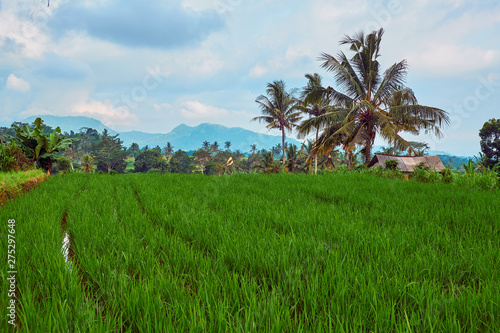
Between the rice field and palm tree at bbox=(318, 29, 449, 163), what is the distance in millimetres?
8480

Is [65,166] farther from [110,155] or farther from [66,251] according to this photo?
[110,155]

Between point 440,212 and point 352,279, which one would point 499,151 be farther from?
point 352,279

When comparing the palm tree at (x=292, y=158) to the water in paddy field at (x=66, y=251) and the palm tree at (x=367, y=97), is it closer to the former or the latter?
the palm tree at (x=367, y=97)

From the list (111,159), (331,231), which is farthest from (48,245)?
(111,159)

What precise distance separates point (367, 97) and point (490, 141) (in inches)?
874

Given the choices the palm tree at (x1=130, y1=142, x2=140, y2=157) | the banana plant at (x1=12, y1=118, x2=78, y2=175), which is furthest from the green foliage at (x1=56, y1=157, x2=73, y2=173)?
the palm tree at (x1=130, y1=142, x2=140, y2=157)

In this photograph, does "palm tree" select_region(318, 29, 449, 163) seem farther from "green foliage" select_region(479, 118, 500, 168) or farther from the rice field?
"green foliage" select_region(479, 118, 500, 168)

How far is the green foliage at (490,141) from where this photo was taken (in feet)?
75.9

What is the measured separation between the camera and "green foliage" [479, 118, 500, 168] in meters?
23.1

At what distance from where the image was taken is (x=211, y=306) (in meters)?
1.10

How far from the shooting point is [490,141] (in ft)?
78.1

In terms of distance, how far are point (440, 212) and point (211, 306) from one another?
2.89 m

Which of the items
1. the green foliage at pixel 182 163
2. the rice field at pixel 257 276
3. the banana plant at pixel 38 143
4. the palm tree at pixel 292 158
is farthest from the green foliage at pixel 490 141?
the green foliage at pixel 182 163

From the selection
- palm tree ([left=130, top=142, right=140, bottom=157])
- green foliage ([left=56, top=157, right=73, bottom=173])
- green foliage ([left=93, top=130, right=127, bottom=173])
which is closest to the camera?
green foliage ([left=56, top=157, right=73, bottom=173])
